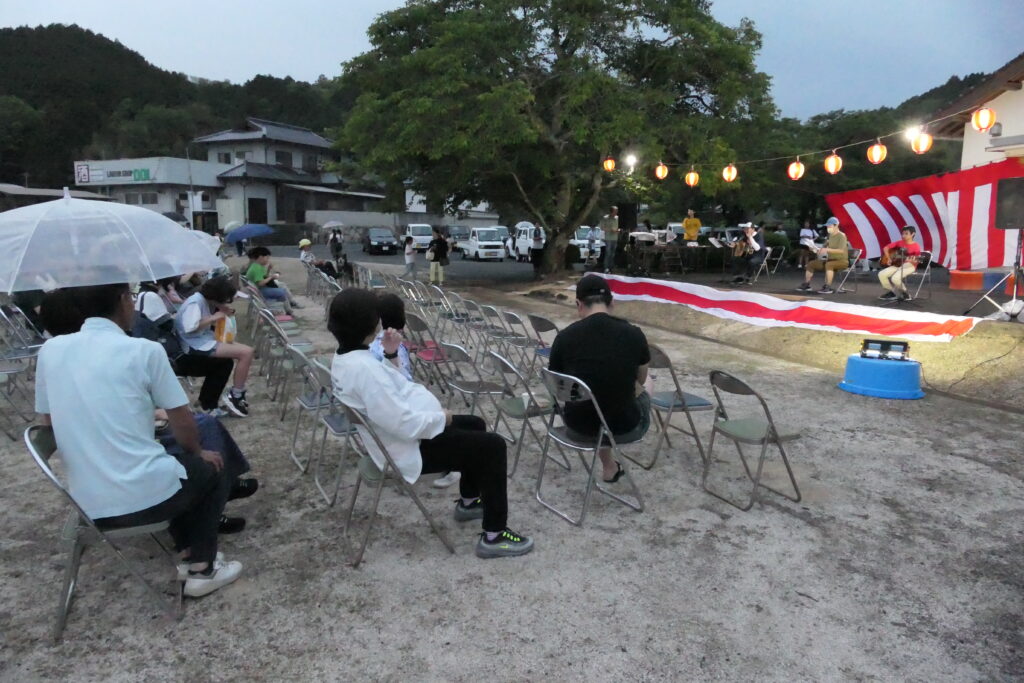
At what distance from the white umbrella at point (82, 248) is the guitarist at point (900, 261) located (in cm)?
904

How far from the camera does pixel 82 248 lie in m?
3.47

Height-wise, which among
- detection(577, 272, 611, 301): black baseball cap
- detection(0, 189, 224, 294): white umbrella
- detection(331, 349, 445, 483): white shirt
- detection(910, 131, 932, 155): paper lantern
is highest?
detection(910, 131, 932, 155): paper lantern

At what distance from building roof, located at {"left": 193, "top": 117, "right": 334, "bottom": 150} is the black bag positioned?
3497 centimetres

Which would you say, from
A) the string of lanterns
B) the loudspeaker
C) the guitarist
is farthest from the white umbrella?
the guitarist

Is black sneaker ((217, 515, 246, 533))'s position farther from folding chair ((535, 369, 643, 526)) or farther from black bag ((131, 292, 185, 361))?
black bag ((131, 292, 185, 361))

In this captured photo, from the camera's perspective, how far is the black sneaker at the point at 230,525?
298cm

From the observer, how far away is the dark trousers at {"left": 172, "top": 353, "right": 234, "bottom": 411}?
448 centimetres

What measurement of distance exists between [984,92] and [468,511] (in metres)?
11.0

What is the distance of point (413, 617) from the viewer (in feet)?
7.86

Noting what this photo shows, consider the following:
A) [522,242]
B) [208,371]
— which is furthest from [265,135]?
[208,371]

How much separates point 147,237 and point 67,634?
7.51ft

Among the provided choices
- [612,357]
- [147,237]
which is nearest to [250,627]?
[612,357]

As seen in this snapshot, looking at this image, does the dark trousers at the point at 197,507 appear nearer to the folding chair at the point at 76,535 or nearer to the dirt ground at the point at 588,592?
the folding chair at the point at 76,535

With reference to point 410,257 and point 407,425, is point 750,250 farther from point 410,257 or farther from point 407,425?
point 407,425
